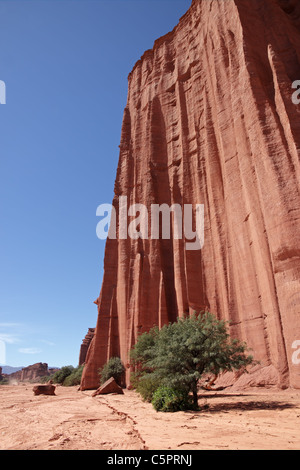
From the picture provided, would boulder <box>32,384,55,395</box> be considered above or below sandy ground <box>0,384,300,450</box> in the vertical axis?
below

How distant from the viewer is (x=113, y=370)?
25734 mm

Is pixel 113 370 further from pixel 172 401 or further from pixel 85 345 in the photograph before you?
pixel 85 345

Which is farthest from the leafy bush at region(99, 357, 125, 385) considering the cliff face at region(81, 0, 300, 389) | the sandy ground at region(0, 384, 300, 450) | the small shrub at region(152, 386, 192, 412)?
the sandy ground at region(0, 384, 300, 450)

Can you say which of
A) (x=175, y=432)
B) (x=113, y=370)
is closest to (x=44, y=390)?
(x=113, y=370)

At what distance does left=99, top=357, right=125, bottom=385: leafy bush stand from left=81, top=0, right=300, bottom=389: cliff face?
86 cm

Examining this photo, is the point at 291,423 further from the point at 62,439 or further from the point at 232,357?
the point at 62,439

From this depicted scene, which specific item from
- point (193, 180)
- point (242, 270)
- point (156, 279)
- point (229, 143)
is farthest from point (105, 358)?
point (229, 143)

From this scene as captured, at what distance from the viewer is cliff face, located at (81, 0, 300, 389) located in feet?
53.1

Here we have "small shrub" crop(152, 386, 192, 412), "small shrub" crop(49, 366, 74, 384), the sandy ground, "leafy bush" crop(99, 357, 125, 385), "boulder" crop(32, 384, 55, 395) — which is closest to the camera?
the sandy ground

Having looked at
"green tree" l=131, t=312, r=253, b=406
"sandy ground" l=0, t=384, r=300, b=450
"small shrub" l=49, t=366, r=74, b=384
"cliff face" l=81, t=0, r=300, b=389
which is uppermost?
"cliff face" l=81, t=0, r=300, b=389

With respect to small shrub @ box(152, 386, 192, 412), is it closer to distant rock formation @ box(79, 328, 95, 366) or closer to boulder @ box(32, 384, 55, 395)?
boulder @ box(32, 384, 55, 395)

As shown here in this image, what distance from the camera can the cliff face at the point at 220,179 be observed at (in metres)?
16.2

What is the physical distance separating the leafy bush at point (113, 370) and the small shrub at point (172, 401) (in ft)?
54.0
